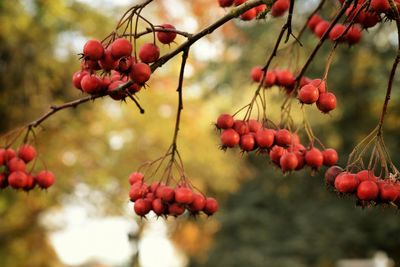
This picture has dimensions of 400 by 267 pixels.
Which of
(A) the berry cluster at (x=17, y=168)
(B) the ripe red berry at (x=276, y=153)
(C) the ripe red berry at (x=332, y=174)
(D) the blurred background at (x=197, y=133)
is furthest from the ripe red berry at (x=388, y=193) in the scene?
(D) the blurred background at (x=197, y=133)

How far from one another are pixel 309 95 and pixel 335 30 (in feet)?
2.00

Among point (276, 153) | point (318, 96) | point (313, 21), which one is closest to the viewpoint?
point (318, 96)

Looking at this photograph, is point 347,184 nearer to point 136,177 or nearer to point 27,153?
point 136,177

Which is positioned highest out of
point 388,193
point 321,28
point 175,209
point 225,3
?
point 321,28

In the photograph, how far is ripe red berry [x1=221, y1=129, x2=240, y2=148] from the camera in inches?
63.4

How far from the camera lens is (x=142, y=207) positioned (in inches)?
66.8

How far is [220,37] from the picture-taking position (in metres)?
11.9

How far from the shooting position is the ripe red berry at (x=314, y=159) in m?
1.76

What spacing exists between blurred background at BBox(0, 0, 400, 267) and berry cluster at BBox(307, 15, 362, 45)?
15.4ft

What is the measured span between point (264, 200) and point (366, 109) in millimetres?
3253

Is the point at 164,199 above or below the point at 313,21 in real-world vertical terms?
below

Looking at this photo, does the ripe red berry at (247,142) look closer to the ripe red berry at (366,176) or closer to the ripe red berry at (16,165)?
the ripe red berry at (366,176)

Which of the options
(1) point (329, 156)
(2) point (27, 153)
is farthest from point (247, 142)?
(2) point (27, 153)

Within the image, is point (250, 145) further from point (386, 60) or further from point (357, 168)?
point (386, 60)
